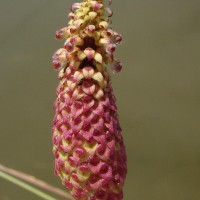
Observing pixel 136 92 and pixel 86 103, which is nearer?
pixel 86 103

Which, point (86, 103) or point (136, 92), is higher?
point (136, 92)

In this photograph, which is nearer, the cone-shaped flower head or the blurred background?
the cone-shaped flower head

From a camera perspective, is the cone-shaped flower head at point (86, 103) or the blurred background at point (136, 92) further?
the blurred background at point (136, 92)

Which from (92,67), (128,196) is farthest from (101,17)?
(128,196)
